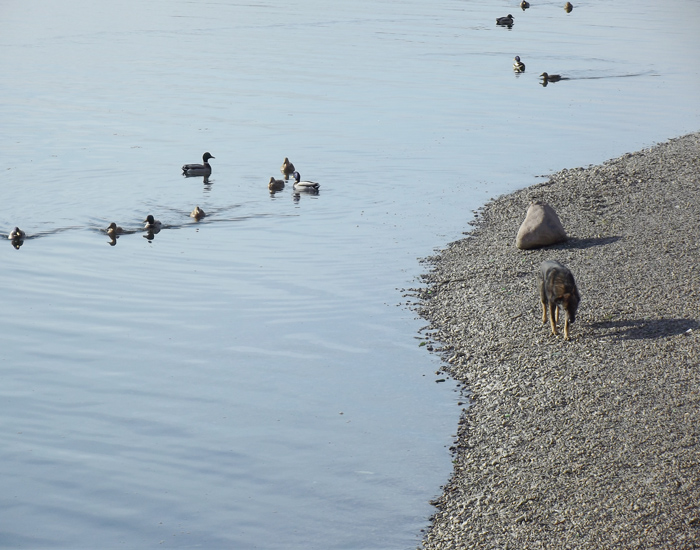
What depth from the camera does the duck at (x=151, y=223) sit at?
19438mm

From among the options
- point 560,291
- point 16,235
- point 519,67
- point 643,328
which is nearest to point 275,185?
point 16,235

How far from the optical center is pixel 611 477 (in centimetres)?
861

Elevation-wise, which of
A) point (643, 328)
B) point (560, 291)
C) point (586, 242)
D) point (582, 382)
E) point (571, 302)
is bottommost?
point (582, 382)

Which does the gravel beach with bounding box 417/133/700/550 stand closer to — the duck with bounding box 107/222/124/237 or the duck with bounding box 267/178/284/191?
the duck with bounding box 267/178/284/191

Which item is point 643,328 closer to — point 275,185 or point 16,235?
point 275,185

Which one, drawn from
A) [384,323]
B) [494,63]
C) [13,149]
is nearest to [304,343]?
[384,323]

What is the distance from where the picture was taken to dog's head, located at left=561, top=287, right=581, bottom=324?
38.5 feet

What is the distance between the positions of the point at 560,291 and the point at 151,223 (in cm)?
1096

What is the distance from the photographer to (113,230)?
18938 mm

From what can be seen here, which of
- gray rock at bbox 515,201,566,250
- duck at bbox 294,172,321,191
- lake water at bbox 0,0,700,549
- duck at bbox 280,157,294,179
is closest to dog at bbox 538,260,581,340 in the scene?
lake water at bbox 0,0,700,549

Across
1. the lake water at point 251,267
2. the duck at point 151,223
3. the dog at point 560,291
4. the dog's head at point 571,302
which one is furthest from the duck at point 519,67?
the dog's head at point 571,302

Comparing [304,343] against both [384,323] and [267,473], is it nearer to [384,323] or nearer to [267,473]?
[384,323]

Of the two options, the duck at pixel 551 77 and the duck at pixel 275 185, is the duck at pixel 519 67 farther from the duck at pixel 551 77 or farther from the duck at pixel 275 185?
the duck at pixel 275 185

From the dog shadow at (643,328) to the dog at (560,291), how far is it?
506 millimetres
